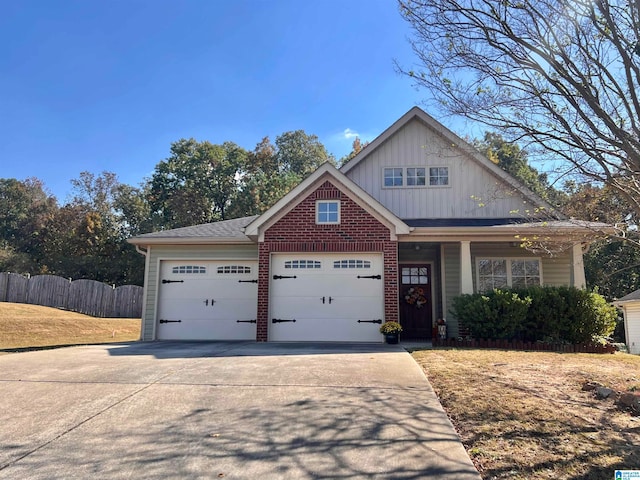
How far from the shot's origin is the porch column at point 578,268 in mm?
11000

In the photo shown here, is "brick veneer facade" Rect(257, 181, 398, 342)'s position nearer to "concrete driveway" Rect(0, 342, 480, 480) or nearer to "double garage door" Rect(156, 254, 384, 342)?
"double garage door" Rect(156, 254, 384, 342)

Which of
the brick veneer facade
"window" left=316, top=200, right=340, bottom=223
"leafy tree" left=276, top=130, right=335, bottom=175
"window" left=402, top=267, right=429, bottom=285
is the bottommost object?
"window" left=402, top=267, right=429, bottom=285

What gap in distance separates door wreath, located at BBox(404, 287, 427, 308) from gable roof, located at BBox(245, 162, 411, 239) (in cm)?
280

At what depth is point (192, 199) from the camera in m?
36.3

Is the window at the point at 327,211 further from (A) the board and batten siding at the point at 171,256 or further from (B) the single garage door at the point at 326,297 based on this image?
(A) the board and batten siding at the point at 171,256

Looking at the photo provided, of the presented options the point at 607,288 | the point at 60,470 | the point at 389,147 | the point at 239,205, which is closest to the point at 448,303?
the point at 389,147

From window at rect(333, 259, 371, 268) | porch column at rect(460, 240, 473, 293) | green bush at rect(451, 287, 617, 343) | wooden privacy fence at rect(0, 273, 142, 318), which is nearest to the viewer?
green bush at rect(451, 287, 617, 343)

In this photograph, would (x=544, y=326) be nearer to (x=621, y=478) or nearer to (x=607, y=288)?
(x=621, y=478)

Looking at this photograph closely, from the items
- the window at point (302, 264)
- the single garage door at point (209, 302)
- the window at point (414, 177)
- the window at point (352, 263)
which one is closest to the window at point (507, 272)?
the window at point (414, 177)

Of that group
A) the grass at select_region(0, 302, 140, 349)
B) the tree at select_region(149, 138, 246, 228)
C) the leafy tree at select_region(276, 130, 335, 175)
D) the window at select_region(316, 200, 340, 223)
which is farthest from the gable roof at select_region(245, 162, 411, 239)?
the leafy tree at select_region(276, 130, 335, 175)

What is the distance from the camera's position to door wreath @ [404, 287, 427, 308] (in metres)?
12.9

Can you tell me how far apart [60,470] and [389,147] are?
11572mm

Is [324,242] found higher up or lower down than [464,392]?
higher up

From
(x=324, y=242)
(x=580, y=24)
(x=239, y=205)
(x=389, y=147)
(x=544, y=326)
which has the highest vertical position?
(x=239, y=205)
